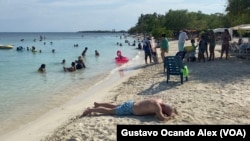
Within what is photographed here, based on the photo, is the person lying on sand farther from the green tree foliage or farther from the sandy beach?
the green tree foliage

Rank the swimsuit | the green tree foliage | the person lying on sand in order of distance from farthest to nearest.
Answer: the green tree foliage < the swimsuit < the person lying on sand

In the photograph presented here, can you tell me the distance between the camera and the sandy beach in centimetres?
701

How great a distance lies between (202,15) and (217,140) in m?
89.4

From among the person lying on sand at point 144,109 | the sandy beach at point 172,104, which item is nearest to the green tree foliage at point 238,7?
the sandy beach at point 172,104

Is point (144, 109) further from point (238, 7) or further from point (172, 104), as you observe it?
point (238, 7)

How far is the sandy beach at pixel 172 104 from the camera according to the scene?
23.0 feet

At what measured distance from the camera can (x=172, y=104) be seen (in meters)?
8.61

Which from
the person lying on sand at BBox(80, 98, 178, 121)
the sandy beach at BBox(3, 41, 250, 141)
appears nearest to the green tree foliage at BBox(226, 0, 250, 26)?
the sandy beach at BBox(3, 41, 250, 141)

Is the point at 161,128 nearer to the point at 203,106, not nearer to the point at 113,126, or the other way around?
the point at 113,126

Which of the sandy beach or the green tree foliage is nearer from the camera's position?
the sandy beach

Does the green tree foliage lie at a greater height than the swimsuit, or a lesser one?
greater

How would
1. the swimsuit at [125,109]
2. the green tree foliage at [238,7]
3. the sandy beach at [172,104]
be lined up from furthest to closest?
the green tree foliage at [238,7], the swimsuit at [125,109], the sandy beach at [172,104]

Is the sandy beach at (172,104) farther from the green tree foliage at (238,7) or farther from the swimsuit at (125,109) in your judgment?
the green tree foliage at (238,7)

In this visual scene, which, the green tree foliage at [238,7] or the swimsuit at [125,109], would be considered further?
the green tree foliage at [238,7]
